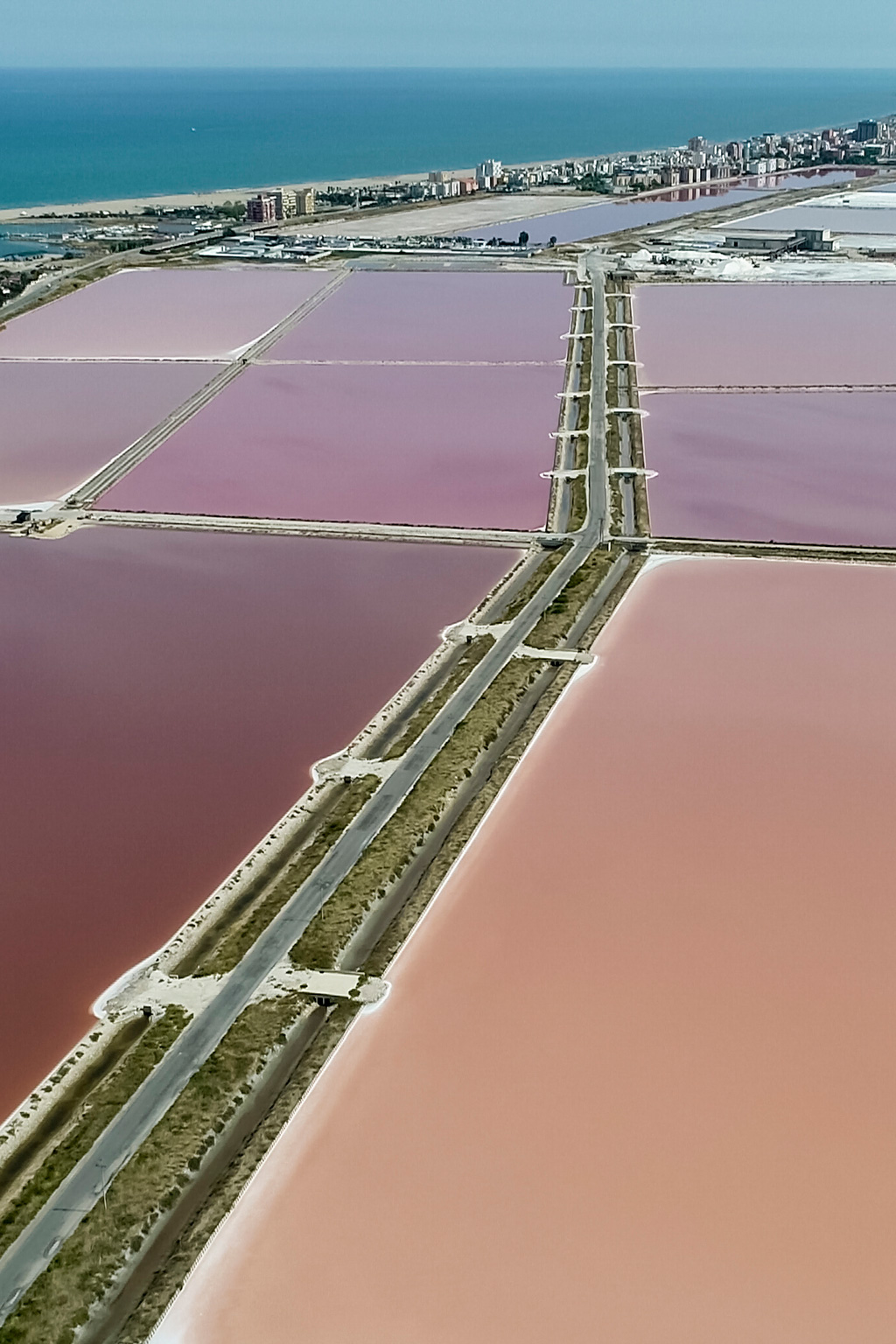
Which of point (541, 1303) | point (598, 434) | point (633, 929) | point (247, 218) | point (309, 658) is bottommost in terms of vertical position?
point (541, 1303)

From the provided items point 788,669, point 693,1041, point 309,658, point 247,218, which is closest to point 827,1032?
point 693,1041

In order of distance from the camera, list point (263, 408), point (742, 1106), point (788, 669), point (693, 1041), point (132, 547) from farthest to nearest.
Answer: point (263, 408)
point (132, 547)
point (788, 669)
point (693, 1041)
point (742, 1106)

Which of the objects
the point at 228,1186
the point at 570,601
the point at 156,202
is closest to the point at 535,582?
the point at 570,601

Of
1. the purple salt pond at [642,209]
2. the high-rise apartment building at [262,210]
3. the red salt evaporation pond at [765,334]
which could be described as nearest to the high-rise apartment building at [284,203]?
the high-rise apartment building at [262,210]

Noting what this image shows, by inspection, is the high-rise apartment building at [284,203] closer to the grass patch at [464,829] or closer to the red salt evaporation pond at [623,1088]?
the grass patch at [464,829]

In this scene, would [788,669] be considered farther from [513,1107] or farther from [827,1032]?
[513,1107]

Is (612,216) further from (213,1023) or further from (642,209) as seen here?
(213,1023)
